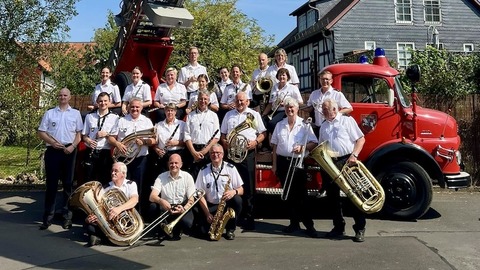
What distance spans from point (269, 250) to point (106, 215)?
215 cm

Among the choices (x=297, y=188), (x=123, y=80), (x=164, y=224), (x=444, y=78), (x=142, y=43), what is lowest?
(x=164, y=224)

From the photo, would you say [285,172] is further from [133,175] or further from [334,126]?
[133,175]

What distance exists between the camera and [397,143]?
7.89m

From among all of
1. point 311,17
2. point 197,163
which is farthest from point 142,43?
point 311,17

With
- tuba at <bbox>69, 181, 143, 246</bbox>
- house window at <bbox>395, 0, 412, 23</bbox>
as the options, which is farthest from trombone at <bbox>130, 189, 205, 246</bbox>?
house window at <bbox>395, 0, 412, 23</bbox>

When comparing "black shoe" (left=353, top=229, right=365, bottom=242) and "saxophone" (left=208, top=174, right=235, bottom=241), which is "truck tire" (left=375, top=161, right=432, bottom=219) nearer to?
"black shoe" (left=353, top=229, right=365, bottom=242)

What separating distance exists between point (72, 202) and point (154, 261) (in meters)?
1.51

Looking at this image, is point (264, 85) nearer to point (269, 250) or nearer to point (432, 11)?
point (269, 250)

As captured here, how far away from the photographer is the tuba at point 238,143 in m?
7.18

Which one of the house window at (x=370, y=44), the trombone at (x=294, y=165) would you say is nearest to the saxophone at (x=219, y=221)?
the trombone at (x=294, y=165)

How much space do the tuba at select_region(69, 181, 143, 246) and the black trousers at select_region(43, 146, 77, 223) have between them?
1.06 m

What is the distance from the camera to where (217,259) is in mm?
5906

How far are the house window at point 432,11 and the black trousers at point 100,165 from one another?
26.4m

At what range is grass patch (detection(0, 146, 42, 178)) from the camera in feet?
54.4
